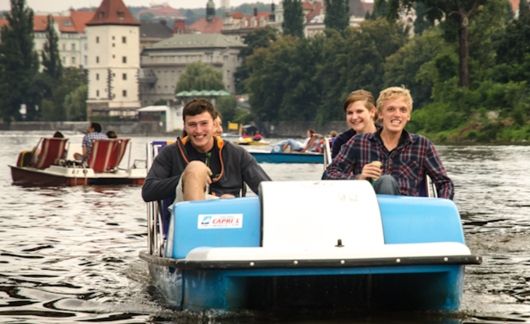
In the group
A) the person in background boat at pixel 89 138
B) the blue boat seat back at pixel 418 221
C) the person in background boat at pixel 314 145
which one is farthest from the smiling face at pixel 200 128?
the person in background boat at pixel 314 145

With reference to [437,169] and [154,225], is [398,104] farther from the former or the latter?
[154,225]

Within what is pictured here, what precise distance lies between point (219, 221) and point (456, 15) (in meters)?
66.5

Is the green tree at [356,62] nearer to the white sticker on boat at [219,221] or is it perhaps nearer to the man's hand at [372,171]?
the man's hand at [372,171]

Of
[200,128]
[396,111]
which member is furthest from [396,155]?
[200,128]

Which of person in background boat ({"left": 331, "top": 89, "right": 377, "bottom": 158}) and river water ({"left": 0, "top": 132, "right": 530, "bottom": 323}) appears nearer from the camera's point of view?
river water ({"left": 0, "top": 132, "right": 530, "bottom": 323})

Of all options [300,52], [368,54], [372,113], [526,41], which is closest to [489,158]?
[526,41]

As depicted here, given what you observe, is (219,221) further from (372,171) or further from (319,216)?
(372,171)

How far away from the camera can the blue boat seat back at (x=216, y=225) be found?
9156 mm

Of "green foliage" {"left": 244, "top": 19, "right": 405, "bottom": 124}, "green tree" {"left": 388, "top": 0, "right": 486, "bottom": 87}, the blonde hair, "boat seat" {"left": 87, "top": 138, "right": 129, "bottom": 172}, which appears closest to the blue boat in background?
"boat seat" {"left": 87, "top": 138, "right": 129, "bottom": 172}

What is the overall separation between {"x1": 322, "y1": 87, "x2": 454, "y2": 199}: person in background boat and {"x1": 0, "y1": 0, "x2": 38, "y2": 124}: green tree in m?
172

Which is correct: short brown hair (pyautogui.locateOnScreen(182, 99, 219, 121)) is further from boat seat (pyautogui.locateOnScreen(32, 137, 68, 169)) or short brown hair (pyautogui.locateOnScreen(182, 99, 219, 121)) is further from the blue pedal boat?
boat seat (pyautogui.locateOnScreen(32, 137, 68, 169))

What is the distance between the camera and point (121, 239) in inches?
650

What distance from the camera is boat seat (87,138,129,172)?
99.1 ft

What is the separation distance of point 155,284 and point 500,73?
214 ft
